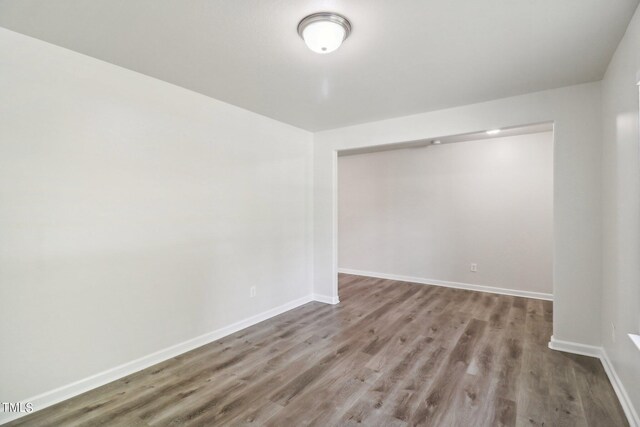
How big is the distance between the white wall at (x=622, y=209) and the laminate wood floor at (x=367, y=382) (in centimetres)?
38

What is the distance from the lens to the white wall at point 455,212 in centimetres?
450

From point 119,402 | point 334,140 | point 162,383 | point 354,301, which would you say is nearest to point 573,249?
point 354,301

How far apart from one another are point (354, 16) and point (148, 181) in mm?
2094

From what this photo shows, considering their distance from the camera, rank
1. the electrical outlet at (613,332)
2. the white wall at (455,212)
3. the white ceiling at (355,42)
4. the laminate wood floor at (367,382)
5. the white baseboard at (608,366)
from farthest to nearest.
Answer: the white wall at (455,212)
the electrical outlet at (613,332)
the laminate wood floor at (367,382)
the white baseboard at (608,366)
the white ceiling at (355,42)

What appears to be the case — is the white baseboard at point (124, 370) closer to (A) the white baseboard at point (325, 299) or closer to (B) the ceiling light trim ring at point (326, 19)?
(A) the white baseboard at point (325, 299)

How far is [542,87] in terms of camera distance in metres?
2.79

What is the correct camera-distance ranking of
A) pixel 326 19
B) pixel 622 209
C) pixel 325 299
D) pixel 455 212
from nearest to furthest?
pixel 326 19 → pixel 622 209 → pixel 325 299 → pixel 455 212

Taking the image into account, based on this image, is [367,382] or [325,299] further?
[325,299]

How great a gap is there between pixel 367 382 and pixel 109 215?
2430 millimetres

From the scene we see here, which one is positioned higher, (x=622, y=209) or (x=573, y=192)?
(x=573, y=192)

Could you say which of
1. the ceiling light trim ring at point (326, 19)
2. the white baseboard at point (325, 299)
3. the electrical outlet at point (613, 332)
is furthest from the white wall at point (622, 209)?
the white baseboard at point (325, 299)

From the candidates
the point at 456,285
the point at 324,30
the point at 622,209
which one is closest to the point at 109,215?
the point at 324,30

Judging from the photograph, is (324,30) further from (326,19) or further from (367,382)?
(367,382)

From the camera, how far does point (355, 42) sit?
80.0 inches
